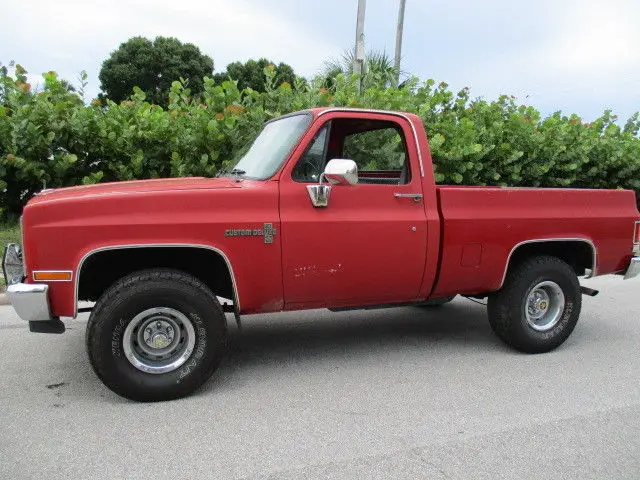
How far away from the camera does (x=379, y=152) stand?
5168 mm

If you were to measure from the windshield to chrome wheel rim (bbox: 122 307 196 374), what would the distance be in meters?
1.17

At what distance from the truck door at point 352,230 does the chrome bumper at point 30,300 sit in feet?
5.06

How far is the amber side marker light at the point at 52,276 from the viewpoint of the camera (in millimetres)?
3641

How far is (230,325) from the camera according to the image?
18.9 feet

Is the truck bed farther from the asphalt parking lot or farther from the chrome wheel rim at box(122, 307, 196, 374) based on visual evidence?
the chrome wheel rim at box(122, 307, 196, 374)

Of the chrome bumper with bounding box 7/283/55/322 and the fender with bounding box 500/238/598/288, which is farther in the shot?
the fender with bounding box 500/238/598/288

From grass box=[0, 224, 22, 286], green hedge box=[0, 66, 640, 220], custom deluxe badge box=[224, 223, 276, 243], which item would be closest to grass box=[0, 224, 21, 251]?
grass box=[0, 224, 22, 286]

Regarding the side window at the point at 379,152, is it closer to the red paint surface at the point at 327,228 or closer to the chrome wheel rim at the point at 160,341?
the red paint surface at the point at 327,228

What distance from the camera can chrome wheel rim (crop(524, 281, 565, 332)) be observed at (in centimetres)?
505

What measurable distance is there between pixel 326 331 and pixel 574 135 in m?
8.87

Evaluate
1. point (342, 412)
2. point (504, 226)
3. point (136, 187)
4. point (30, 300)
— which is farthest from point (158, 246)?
point (504, 226)

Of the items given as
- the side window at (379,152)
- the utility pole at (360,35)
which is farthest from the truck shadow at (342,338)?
the utility pole at (360,35)

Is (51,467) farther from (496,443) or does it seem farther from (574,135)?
(574,135)

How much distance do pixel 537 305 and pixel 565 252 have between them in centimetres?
67
